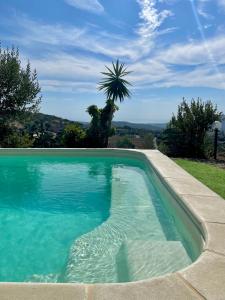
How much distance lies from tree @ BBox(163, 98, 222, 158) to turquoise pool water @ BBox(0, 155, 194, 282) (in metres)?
5.22

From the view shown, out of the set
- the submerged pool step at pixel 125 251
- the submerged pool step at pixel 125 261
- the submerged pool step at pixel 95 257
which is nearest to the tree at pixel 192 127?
the submerged pool step at pixel 125 251

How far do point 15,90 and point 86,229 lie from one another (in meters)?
12.0

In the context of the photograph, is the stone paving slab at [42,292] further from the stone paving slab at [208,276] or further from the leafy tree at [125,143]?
the leafy tree at [125,143]

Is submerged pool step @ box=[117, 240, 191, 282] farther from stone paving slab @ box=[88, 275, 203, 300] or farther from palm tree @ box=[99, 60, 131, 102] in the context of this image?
palm tree @ box=[99, 60, 131, 102]

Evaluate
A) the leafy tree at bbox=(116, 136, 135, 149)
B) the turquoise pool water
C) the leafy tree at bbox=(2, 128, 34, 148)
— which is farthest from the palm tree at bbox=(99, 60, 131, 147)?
the turquoise pool water

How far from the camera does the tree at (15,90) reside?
15.3 metres

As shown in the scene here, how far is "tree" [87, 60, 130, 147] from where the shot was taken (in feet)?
58.9

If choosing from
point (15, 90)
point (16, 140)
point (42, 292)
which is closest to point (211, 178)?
point (42, 292)

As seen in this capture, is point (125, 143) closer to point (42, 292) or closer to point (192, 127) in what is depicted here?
point (192, 127)

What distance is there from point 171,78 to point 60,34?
812 centimetres

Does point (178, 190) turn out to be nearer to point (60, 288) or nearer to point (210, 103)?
point (60, 288)

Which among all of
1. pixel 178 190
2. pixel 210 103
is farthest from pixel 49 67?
pixel 178 190

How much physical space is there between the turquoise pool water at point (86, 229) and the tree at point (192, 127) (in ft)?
17.1

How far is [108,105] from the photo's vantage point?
1880 centimetres
